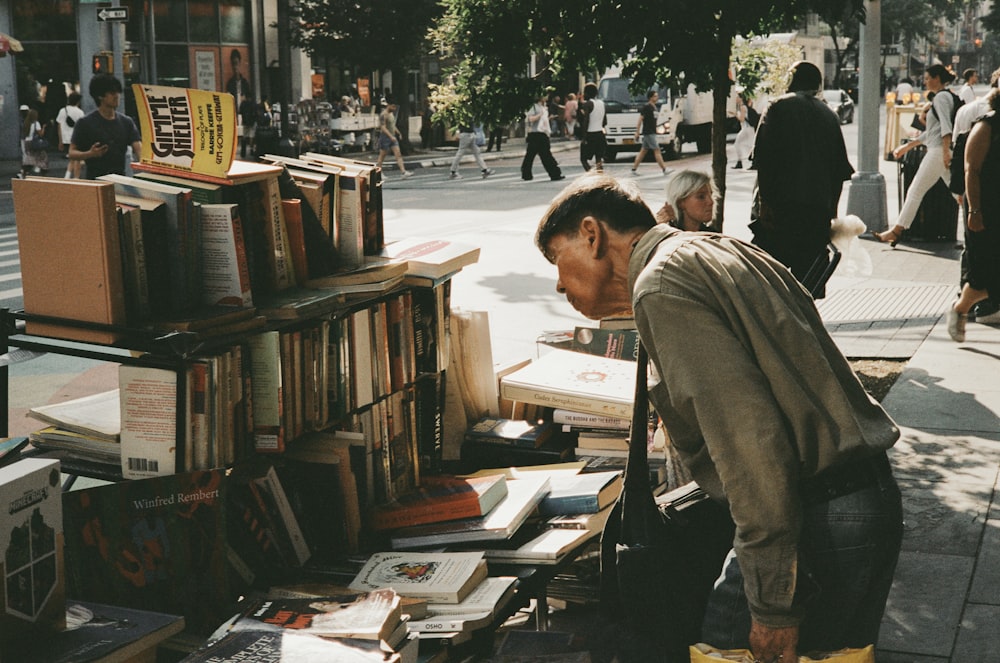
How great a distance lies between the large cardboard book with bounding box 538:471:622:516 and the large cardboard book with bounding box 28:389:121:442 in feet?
4.75

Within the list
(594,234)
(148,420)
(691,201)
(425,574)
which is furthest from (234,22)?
(594,234)

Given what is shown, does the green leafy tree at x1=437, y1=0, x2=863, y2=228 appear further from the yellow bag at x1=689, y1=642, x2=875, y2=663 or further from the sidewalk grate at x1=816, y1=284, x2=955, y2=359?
the yellow bag at x1=689, y1=642, x2=875, y2=663

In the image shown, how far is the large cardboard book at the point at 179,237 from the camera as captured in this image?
10.8ft

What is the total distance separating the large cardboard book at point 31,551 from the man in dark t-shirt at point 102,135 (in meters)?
9.03

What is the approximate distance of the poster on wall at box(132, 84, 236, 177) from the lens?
11.2 ft

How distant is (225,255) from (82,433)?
0.75 m

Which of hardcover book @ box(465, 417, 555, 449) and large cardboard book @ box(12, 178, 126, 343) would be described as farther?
hardcover book @ box(465, 417, 555, 449)

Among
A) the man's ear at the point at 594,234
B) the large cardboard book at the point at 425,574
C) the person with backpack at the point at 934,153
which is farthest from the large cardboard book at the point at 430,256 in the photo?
the person with backpack at the point at 934,153

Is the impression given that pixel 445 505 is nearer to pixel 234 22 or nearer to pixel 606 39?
pixel 606 39

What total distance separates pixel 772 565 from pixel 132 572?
74.3 inches

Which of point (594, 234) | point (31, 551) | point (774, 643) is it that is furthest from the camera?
point (31, 551)

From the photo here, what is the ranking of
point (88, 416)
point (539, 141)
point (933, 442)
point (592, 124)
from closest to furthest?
point (88, 416)
point (933, 442)
point (539, 141)
point (592, 124)

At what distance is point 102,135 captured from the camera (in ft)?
37.1

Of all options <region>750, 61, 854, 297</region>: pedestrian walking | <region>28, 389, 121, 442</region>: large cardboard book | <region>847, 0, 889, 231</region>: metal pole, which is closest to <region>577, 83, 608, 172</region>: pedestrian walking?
<region>847, 0, 889, 231</region>: metal pole
